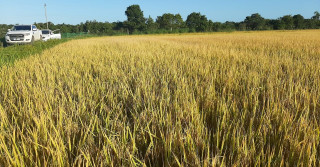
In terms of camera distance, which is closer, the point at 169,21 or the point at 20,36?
the point at 20,36

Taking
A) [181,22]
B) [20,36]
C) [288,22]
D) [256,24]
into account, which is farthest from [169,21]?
[20,36]

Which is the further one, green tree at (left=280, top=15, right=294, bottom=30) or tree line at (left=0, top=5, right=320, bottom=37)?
green tree at (left=280, top=15, right=294, bottom=30)

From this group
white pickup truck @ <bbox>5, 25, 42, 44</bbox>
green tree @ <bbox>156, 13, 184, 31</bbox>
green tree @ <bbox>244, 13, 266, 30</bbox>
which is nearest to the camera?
white pickup truck @ <bbox>5, 25, 42, 44</bbox>

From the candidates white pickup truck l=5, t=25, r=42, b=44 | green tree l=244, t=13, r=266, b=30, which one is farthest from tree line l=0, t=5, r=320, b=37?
white pickup truck l=5, t=25, r=42, b=44

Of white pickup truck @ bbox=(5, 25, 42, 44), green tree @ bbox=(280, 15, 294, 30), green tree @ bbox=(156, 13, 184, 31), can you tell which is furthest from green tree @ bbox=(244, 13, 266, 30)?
white pickup truck @ bbox=(5, 25, 42, 44)

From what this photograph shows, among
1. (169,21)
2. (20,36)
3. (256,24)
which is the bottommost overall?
(20,36)

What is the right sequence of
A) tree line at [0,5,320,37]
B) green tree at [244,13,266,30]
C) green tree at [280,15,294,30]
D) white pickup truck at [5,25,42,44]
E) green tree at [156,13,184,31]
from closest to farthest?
1. white pickup truck at [5,25,42,44]
2. tree line at [0,5,320,37]
3. green tree at [244,13,266,30]
4. green tree at [280,15,294,30]
5. green tree at [156,13,184,31]

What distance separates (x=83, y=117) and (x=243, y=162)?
0.90 metres

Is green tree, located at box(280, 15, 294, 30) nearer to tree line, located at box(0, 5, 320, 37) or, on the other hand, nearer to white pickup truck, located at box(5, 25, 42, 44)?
tree line, located at box(0, 5, 320, 37)

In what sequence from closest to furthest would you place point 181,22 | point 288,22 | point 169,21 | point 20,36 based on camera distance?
point 20,36
point 288,22
point 169,21
point 181,22

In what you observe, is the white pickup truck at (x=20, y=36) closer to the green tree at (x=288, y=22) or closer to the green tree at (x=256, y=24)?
the green tree at (x=256, y=24)

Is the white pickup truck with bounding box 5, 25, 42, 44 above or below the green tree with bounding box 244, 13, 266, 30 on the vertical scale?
below

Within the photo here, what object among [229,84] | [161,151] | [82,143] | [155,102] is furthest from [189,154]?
[229,84]

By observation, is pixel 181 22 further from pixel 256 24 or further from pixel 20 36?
pixel 20 36
